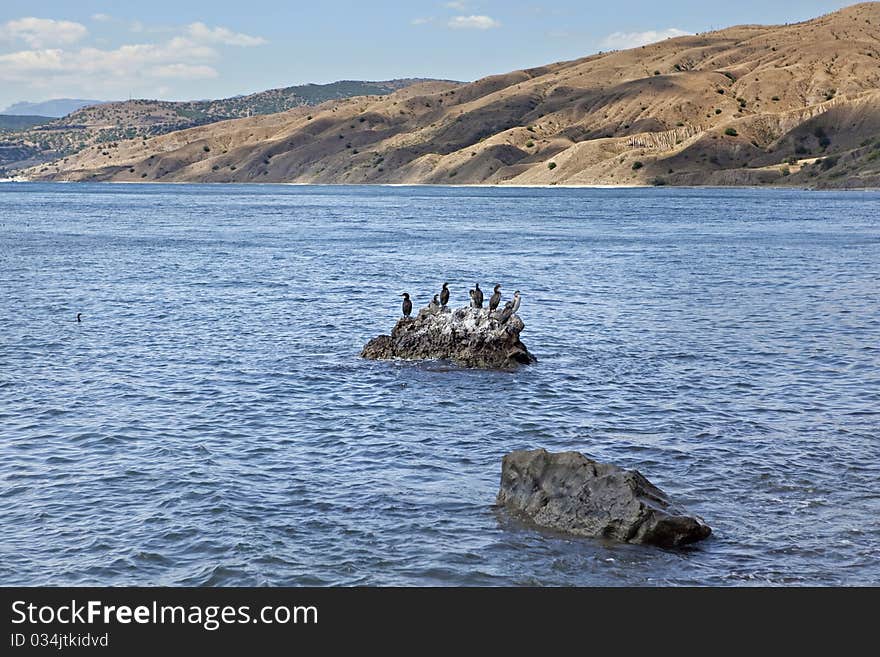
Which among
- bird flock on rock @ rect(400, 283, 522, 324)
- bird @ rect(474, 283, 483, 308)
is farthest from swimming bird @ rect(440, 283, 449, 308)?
bird @ rect(474, 283, 483, 308)

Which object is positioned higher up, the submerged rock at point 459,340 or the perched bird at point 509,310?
the perched bird at point 509,310

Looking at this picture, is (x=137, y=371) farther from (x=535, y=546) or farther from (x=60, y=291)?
(x=60, y=291)

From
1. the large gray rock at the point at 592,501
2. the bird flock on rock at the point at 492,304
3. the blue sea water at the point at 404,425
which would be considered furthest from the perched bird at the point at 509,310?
the large gray rock at the point at 592,501

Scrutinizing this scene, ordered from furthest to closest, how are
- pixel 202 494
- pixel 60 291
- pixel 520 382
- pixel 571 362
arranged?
pixel 60 291, pixel 571 362, pixel 520 382, pixel 202 494

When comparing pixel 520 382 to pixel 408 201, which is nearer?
pixel 520 382

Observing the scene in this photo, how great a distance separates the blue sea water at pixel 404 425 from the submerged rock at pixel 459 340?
67 cm

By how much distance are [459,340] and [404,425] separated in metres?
6.69

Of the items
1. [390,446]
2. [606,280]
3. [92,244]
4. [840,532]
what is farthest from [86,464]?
[92,244]

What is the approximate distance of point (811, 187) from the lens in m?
146

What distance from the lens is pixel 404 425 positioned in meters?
21.2

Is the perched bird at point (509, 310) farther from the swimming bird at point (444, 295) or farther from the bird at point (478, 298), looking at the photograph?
the swimming bird at point (444, 295)

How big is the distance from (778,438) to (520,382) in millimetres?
7023

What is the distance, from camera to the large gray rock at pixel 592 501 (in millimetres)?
14523

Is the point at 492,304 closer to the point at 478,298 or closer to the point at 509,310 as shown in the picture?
the point at 478,298
